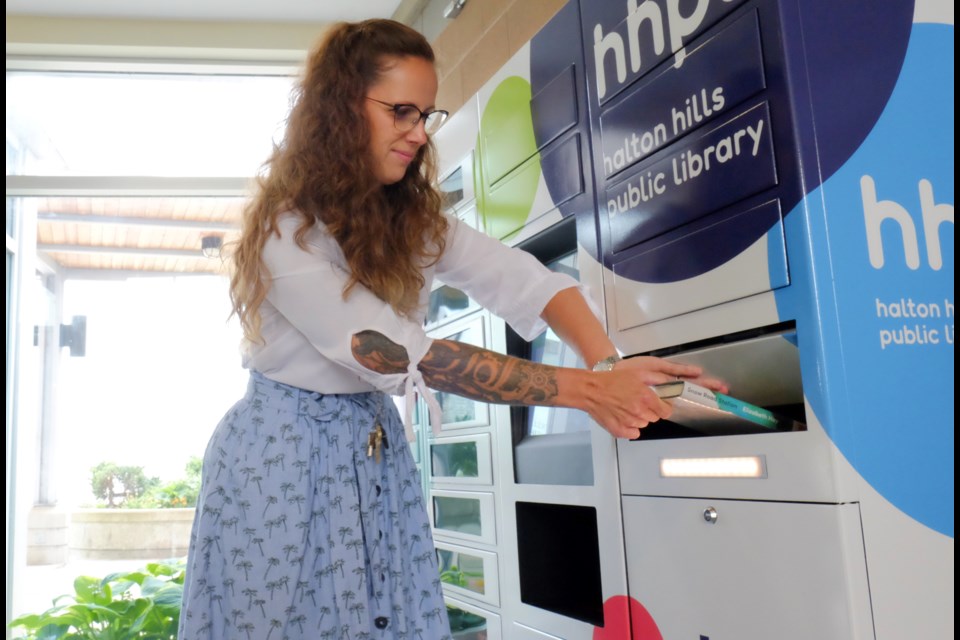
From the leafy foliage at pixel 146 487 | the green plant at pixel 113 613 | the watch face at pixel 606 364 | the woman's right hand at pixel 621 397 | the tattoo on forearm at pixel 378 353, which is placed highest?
the tattoo on forearm at pixel 378 353

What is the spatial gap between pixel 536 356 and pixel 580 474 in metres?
0.39

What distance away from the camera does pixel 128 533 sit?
4008 mm

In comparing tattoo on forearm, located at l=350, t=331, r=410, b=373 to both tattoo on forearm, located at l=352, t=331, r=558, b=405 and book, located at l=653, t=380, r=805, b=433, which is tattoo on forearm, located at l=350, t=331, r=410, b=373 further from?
book, located at l=653, t=380, r=805, b=433

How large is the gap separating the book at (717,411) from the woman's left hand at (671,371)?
33mm

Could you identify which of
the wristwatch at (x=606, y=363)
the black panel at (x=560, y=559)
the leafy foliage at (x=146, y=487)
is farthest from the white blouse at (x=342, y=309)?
the leafy foliage at (x=146, y=487)

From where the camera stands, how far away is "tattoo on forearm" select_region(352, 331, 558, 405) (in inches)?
49.9

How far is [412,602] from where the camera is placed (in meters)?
1.34

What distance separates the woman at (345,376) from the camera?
1271 millimetres

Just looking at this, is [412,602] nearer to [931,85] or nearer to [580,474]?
[580,474]

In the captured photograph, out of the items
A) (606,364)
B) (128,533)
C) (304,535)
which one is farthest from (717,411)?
(128,533)

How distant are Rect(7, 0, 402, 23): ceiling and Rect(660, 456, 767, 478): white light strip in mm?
3020

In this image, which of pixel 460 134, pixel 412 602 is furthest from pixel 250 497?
pixel 460 134

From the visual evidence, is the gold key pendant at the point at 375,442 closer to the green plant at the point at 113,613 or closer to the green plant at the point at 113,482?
the green plant at the point at 113,613

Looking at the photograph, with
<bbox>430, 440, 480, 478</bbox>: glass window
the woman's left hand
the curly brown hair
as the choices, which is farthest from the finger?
<bbox>430, 440, 480, 478</bbox>: glass window
